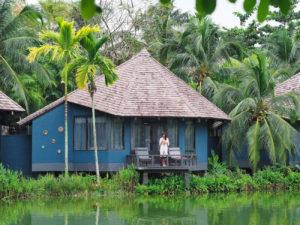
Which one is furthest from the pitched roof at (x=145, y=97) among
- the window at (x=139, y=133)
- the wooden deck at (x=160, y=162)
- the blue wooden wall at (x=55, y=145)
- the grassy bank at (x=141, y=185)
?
the grassy bank at (x=141, y=185)

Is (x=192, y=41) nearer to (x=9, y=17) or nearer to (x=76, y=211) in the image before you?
(x=9, y=17)

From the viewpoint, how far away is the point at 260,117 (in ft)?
84.6

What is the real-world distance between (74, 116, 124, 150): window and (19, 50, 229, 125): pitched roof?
2.29 feet

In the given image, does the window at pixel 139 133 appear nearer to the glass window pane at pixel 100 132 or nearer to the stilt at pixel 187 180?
the glass window pane at pixel 100 132

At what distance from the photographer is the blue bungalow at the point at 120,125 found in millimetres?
24000

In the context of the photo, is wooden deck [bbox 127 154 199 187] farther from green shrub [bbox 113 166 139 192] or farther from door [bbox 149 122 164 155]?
door [bbox 149 122 164 155]

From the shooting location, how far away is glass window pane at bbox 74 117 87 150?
80.8 ft

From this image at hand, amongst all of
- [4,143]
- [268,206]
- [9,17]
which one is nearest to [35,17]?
[9,17]

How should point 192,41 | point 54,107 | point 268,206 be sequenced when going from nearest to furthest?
point 268,206
point 54,107
point 192,41

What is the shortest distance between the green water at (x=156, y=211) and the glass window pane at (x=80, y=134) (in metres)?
4.60

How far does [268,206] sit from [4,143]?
35.3ft

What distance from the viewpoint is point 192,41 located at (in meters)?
29.3

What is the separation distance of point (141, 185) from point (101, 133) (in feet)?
10.1

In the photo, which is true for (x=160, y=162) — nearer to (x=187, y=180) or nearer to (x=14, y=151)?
(x=187, y=180)
